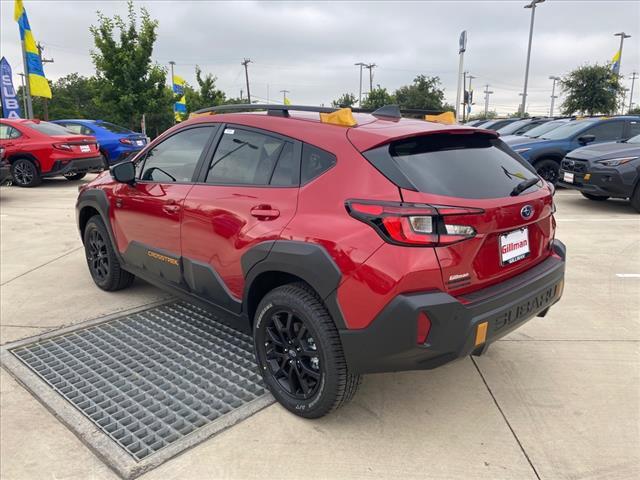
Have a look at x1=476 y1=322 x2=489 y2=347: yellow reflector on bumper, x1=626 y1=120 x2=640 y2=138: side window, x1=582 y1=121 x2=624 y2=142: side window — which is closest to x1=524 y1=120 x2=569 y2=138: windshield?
x1=582 y1=121 x2=624 y2=142: side window

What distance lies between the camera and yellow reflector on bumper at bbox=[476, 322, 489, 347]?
2.29 metres

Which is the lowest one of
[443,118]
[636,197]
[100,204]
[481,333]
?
[636,197]

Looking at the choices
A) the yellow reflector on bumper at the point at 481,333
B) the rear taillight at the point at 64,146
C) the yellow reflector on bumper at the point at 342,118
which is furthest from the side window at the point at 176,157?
the rear taillight at the point at 64,146

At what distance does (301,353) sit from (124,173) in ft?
6.94

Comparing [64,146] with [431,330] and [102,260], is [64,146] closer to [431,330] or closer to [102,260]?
[102,260]

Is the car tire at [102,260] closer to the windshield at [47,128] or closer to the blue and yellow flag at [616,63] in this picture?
the windshield at [47,128]

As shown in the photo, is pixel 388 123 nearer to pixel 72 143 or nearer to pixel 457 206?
pixel 457 206

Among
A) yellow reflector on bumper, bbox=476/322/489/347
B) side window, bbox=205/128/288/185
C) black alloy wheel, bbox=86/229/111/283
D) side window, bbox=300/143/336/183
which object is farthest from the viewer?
black alloy wheel, bbox=86/229/111/283

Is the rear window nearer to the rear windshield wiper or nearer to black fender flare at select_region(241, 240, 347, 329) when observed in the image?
the rear windshield wiper

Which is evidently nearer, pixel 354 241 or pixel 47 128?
pixel 354 241

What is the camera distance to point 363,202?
7.48 feet

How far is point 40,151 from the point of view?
1071cm

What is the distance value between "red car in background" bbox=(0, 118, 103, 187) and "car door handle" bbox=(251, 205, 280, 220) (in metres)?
9.67

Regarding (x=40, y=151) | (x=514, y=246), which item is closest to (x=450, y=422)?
Answer: (x=514, y=246)
